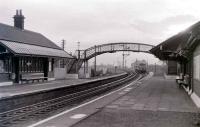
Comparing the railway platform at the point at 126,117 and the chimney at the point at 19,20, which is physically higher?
the chimney at the point at 19,20

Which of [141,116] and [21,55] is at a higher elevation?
[21,55]

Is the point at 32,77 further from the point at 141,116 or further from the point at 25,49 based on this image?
the point at 141,116

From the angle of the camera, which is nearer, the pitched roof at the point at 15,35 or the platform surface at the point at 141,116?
the platform surface at the point at 141,116

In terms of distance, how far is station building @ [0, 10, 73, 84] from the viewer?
1400 inches

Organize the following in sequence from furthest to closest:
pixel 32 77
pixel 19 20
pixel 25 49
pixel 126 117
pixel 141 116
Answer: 1. pixel 19 20
2. pixel 32 77
3. pixel 25 49
4. pixel 141 116
5. pixel 126 117

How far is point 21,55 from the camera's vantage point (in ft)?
117

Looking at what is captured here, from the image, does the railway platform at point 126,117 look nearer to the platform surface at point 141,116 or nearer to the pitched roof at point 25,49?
the platform surface at point 141,116

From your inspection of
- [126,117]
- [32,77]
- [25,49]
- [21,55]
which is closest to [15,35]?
[25,49]

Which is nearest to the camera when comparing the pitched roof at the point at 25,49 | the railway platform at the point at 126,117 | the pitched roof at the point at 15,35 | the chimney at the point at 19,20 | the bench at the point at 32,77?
the railway platform at the point at 126,117

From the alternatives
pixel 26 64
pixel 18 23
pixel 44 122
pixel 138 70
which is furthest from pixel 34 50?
pixel 138 70

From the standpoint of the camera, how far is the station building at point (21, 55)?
1400 inches

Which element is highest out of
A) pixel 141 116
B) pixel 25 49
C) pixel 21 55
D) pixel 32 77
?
pixel 25 49

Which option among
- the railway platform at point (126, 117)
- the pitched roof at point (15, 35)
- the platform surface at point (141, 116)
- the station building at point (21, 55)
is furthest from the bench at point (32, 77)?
the platform surface at point (141, 116)

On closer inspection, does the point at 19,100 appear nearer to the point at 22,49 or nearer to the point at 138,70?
the point at 22,49
